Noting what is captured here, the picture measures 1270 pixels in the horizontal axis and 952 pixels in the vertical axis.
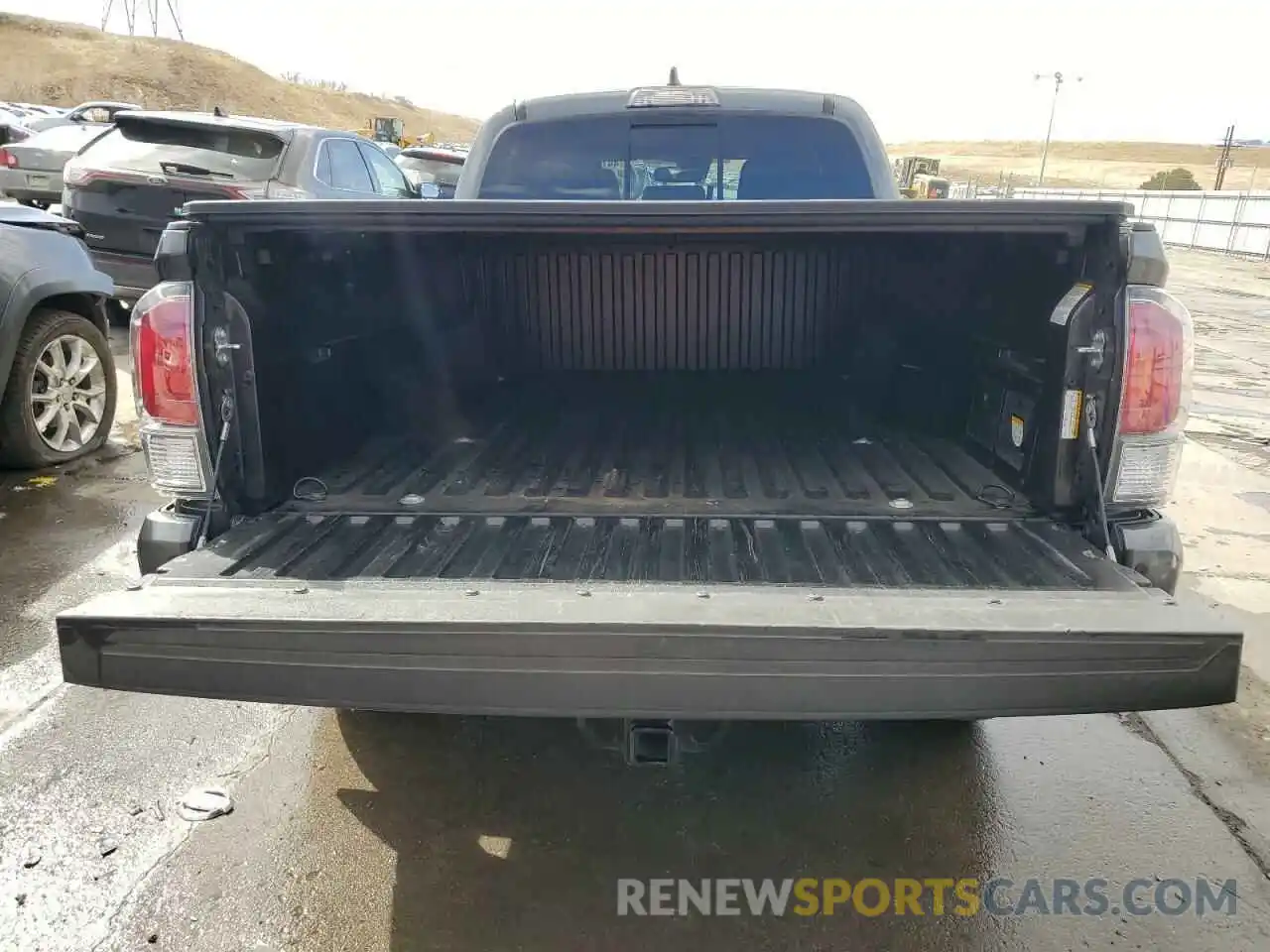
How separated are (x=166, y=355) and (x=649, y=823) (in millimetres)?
1847

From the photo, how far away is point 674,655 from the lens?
1.73 metres

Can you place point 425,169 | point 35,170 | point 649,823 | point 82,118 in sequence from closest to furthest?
1. point 649,823
2. point 35,170
3. point 425,169
4. point 82,118

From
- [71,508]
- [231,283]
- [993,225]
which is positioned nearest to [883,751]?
[993,225]

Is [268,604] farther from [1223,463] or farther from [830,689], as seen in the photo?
[1223,463]

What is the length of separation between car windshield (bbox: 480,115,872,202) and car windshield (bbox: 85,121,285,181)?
4516 millimetres

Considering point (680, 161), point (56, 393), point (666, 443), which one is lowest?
point (56, 393)

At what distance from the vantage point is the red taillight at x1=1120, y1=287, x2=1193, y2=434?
2117mm

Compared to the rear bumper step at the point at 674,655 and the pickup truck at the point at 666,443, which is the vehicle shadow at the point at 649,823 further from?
the rear bumper step at the point at 674,655

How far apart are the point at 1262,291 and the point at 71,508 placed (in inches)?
896

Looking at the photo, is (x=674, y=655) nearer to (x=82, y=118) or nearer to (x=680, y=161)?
(x=680, y=161)

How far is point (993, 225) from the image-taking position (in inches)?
80.1

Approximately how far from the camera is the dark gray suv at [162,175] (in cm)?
739

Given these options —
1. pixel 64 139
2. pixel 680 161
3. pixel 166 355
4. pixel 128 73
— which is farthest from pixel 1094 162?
pixel 166 355

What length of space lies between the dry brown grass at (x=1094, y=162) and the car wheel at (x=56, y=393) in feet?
227
